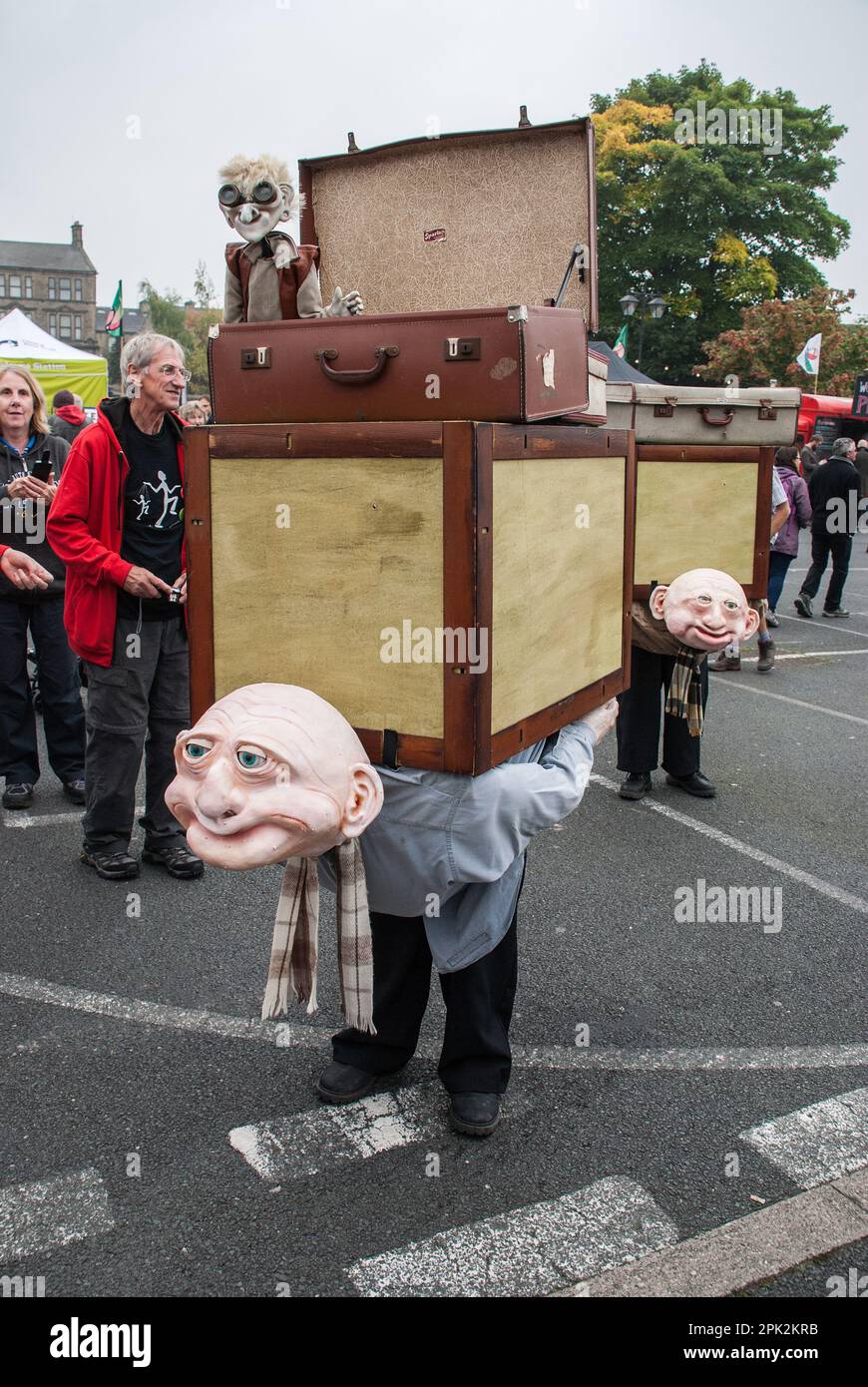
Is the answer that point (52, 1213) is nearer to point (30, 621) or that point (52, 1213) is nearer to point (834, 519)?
point (30, 621)

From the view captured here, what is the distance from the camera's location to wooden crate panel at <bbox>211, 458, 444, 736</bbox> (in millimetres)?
2248

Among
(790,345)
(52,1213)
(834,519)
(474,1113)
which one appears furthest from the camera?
(790,345)

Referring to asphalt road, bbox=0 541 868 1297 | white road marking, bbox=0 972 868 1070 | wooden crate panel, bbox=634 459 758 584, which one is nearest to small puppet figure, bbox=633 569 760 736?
wooden crate panel, bbox=634 459 758 584

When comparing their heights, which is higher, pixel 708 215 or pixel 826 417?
pixel 708 215

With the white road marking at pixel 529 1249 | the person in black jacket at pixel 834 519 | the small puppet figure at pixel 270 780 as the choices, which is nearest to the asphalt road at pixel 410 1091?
the white road marking at pixel 529 1249

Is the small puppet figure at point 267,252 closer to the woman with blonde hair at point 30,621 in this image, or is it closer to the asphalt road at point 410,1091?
the asphalt road at point 410,1091

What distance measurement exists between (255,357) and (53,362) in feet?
44.6

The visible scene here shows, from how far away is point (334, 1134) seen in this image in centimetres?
303

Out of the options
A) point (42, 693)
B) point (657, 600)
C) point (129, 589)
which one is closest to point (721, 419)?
point (657, 600)

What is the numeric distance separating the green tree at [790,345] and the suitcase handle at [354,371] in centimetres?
3406

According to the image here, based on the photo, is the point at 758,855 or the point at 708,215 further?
the point at 708,215

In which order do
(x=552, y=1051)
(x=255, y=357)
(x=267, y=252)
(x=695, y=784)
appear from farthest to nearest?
(x=695, y=784) < (x=552, y=1051) < (x=267, y=252) < (x=255, y=357)

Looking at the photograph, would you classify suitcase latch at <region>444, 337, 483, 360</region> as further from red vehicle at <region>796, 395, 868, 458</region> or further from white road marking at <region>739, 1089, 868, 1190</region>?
red vehicle at <region>796, 395, 868, 458</region>
